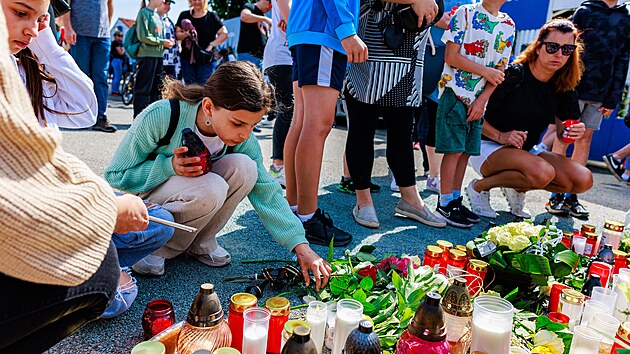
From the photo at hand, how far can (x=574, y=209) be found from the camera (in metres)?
3.57

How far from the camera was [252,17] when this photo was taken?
5.16 meters

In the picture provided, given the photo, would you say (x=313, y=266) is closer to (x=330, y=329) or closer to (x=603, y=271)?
(x=330, y=329)

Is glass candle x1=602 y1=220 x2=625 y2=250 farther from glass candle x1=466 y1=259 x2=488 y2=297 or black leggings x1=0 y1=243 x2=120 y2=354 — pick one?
black leggings x1=0 y1=243 x2=120 y2=354

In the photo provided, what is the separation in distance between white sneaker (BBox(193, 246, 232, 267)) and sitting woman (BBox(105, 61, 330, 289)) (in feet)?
0.37

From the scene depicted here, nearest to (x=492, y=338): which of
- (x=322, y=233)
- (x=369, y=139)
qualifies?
(x=322, y=233)

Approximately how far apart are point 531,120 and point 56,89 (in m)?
2.86

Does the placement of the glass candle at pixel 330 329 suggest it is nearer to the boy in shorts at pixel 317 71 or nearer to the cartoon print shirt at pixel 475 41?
the boy in shorts at pixel 317 71

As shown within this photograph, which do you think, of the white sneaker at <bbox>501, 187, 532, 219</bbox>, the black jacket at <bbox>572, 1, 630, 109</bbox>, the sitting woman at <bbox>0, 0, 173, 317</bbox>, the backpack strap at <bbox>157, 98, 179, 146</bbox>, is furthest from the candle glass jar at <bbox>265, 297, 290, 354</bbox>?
the black jacket at <bbox>572, 1, 630, 109</bbox>

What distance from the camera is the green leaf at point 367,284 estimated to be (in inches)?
68.9

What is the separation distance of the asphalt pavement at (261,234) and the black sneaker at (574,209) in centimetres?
7

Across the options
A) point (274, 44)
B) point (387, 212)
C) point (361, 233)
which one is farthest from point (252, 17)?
point (361, 233)

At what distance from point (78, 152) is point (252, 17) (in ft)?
7.53

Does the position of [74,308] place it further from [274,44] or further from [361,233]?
[274,44]

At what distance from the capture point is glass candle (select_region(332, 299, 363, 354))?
4.17ft
